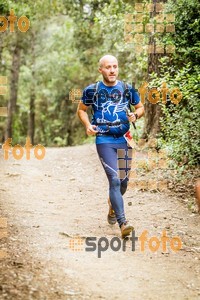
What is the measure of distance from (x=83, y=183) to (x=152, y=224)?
348 cm

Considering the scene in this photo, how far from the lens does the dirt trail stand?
4.46 meters

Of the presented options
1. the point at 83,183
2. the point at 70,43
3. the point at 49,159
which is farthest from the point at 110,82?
the point at 70,43

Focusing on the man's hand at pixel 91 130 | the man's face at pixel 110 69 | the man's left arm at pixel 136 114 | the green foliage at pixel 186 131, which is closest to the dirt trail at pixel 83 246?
the green foliage at pixel 186 131

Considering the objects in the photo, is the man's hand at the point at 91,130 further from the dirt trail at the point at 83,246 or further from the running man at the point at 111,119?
the dirt trail at the point at 83,246

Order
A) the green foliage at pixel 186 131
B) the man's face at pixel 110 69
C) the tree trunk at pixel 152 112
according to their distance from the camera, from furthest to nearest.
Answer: the tree trunk at pixel 152 112 < the green foliage at pixel 186 131 < the man's face at pixel 110 69

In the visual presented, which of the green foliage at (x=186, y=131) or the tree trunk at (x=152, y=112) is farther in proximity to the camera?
the tree trunk at (x=152, y=112)

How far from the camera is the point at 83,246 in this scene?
224 inches

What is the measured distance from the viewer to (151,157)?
11.1 meters

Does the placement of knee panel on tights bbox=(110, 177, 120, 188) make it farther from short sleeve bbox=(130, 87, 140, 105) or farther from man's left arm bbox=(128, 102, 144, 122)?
short sleeve bbox=(130, 87, 140, 105)

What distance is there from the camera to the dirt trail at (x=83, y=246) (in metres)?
4.46

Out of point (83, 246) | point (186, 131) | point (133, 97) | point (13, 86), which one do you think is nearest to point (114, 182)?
point (83, 246)

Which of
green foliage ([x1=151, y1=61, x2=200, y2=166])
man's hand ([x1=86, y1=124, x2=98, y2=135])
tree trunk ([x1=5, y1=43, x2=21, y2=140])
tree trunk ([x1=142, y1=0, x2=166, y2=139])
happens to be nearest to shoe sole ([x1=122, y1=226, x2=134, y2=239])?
man's hand ([x1=86, y1=124, x2=98, y2=135])

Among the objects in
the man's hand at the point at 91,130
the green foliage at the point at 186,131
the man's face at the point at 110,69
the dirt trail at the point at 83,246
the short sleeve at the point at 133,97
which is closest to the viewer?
the dirt trail at the point at 83,246

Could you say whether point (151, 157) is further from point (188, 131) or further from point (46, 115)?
point (46, 115)
